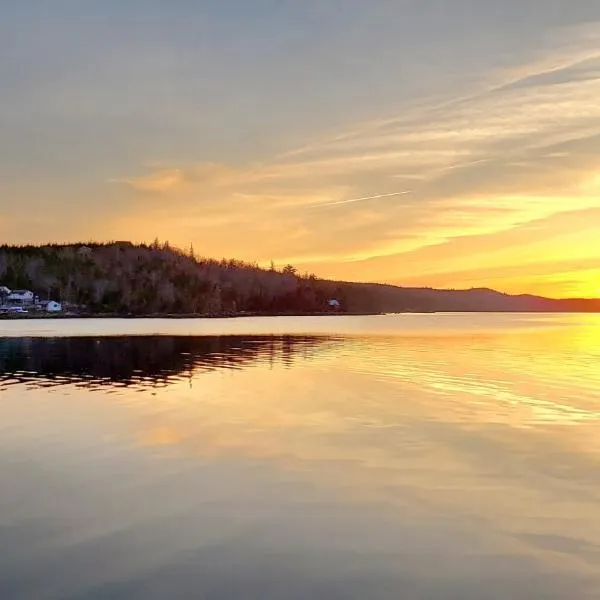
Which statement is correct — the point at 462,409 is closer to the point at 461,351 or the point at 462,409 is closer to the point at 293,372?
the point at 293,372

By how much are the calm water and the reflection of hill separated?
5.62 metres

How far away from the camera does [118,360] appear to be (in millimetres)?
53812

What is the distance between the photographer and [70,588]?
10.8 m

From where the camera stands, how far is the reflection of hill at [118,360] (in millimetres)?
40531

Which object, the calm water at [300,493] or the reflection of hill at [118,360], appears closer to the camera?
the calm water at [300,493]

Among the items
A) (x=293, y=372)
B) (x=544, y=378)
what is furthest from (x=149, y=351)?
(x=544, y=378)

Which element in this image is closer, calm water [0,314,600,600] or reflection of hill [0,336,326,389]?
calm water [0,314,600,600]

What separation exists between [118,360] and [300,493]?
40.3 meters

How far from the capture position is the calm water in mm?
11297

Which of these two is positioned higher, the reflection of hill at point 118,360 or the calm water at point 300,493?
the reflection of hill at point 118,360

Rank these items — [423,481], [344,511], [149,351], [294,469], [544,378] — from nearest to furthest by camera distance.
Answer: [344,511] → [423,481] → [294,469] → [544,378] → [149,351]

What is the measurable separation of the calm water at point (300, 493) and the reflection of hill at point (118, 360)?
5621 mm

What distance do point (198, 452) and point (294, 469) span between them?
3.48m

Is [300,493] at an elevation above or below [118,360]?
below
